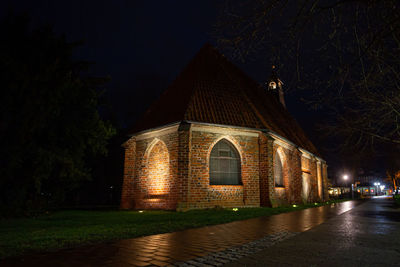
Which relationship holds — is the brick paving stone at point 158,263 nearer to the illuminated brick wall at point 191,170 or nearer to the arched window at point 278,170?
the illuminated brick wall at point 191,170

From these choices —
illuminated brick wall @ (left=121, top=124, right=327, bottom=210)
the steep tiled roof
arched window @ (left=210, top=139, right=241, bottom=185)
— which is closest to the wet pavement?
illuminated brick wall @ (left=121, top=124, right=327, bottom=210)

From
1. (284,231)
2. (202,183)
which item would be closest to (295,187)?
(202,183)

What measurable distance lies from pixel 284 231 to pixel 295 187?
42.4 feet

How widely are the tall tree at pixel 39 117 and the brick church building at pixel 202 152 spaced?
9.17 ft

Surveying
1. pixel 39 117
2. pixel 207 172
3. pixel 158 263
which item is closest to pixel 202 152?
pixel 207 172

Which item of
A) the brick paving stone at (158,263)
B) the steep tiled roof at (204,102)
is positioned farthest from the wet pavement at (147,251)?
the steep tiled roof at (204,102)

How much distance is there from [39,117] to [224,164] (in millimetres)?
8473

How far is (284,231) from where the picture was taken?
5.92m

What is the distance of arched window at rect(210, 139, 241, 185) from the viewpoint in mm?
13797

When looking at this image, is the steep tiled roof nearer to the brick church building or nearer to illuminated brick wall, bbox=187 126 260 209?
the brick church building

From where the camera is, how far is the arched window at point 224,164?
13797 millimetres

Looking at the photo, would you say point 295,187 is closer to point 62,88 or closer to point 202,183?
point 202,183

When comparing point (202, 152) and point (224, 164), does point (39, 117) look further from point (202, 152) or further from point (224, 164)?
point (224, 164)

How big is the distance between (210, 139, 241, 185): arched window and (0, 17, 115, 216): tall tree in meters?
5.91
